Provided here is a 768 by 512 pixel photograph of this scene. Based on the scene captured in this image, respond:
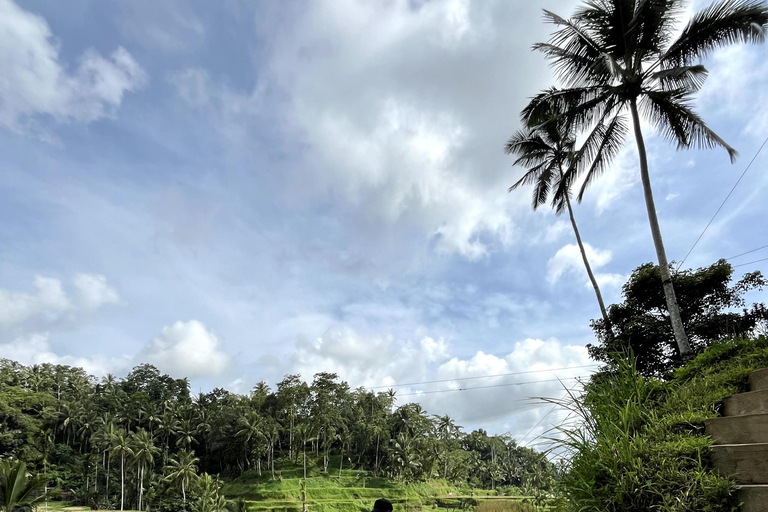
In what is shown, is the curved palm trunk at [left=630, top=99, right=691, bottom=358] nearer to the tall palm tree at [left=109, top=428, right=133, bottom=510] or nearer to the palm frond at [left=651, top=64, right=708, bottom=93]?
the palm frond at [left=651, top=64, right=708, bottom=93]

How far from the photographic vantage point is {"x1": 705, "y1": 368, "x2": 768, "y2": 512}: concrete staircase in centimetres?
236

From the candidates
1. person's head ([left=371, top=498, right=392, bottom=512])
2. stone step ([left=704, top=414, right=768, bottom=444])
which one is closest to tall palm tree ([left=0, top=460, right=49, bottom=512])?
person's head ([left=371, top=498, right=392, bottom=512])

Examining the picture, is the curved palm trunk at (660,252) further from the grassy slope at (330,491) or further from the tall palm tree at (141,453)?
the tall palm tree at (141,453)

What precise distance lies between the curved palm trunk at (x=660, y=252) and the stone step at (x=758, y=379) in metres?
5.62

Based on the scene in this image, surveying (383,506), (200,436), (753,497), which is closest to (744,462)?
(753,497)

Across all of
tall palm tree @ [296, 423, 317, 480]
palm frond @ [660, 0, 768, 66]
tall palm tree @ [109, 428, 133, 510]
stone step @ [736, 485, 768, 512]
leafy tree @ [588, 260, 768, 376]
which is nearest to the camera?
stone step @ [736, 485, 768, 512]

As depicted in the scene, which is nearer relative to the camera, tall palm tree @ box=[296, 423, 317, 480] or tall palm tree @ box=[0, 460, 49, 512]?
tall palm tree @ box=[0, 460, 49, 512]

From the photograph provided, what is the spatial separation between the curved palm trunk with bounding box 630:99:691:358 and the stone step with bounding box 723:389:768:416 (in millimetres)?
5995

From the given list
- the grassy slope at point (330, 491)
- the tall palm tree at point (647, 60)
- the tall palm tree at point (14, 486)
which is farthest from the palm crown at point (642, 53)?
the grassy slope at point (330, 491)

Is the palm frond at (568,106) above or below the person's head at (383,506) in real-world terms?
above

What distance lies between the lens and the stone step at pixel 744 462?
8.05 ft

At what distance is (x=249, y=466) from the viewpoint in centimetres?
5203

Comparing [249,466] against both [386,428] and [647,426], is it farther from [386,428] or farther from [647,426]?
Answer: [647,426]

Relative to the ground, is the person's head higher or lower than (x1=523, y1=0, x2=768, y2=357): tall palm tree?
lower
